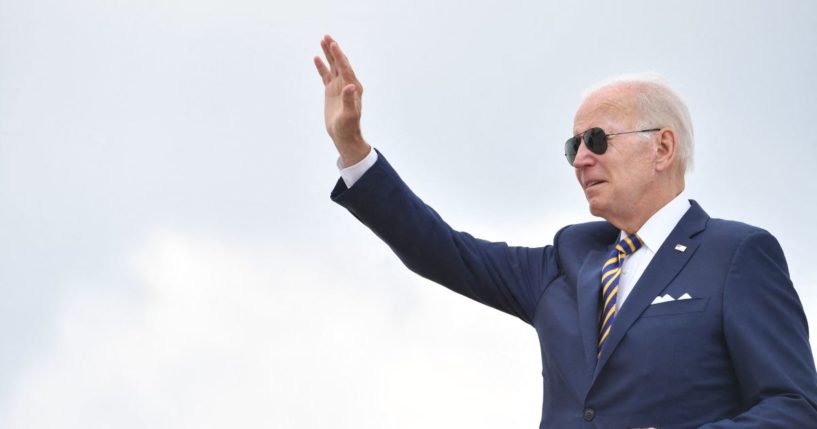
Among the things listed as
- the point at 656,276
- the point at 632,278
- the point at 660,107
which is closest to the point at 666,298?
the point at 656,276

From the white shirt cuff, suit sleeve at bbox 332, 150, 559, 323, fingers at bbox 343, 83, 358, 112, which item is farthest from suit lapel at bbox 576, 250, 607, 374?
fingers at bbox 343, 83, 358, 112

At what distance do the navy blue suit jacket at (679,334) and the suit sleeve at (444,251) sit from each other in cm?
1

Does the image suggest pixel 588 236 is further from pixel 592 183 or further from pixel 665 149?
pixel 665 149

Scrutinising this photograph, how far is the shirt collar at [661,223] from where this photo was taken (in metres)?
5.81

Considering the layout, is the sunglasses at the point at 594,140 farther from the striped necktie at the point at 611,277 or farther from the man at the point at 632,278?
the striped necktie at the point at 611,277

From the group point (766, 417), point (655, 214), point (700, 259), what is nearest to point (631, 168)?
point (655, 214)

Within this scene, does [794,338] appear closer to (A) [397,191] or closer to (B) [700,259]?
(B) [700,259]

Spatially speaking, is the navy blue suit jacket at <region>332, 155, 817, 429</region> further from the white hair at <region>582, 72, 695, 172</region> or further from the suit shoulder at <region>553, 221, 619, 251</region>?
the white hair at <region>582, 72, 695, 172</region>

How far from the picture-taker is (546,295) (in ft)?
20.2

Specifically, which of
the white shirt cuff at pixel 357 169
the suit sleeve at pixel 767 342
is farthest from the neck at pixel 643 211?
the white shirt cuff at pixel 357 169

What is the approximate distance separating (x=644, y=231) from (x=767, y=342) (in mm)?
A: 1045

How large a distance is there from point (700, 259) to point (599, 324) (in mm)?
646

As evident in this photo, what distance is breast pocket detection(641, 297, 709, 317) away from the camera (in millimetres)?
5281

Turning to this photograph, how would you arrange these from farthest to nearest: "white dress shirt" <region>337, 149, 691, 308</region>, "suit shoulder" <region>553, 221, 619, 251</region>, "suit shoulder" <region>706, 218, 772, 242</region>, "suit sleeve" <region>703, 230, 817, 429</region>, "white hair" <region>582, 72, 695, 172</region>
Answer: "suit shoulder" <region>553, 221, 619, 251</region> < "white hair" <region>582, 72, 695, 172</region> < "white dress shirt" <region>337, 149, 691, 308</region> < "suit shoulder" <region>706, 218, 772, 242</region> < "suit sleeve" <region>703, 230, 817, 429</region>
